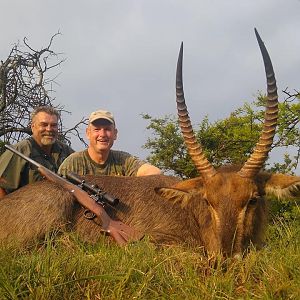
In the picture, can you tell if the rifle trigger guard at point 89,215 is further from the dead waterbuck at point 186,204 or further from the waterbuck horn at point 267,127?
the waterbuck horn at point 267,127

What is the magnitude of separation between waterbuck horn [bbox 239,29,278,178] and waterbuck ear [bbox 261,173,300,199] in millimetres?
208

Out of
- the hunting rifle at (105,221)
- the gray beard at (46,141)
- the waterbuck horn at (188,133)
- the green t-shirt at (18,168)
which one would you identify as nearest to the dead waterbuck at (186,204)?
the waterbuck horn at (188,133)

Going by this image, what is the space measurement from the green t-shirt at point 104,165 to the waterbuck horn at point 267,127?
273cm

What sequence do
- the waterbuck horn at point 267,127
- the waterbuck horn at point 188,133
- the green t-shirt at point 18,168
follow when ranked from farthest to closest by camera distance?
the green t-shirt at point 18,168, the waterbuck horn at point 188,133, the waterbuck horn at point 267,127

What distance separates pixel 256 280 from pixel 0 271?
1835mm

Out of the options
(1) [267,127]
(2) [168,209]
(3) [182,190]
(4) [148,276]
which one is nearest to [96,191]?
(2) [168,209]

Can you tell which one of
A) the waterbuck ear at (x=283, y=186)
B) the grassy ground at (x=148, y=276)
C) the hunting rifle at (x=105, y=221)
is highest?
the waterbuck ear at (x=283, y=186)

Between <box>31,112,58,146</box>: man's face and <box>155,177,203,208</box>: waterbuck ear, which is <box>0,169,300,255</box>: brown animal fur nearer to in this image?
<box>155,177,203,208</box>: waterbuck ear

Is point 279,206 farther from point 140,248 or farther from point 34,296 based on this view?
point 34,296

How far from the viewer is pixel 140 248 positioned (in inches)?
193

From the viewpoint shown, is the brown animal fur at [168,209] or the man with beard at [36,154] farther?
the man with beard at [36,154]

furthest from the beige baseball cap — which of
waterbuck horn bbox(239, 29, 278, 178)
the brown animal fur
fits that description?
waterbuck horn bbox(239, 29, 278, 178)

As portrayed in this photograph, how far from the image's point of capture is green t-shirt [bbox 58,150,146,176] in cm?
786

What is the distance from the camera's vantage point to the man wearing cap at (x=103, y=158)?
7.93 meters
